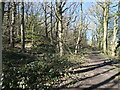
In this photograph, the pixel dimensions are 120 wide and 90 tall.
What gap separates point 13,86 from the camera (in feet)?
18.0

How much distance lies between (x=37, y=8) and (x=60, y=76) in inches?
888

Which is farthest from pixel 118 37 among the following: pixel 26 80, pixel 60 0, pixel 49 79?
pixel 26 80

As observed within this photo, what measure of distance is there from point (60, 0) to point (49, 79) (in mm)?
8463

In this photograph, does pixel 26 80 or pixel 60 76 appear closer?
Answer: pixel 26 80

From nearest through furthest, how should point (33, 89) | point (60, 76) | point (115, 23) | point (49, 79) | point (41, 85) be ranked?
1. point (33, 89)
2. point (41, 85)
3. point (49, 79)
4. point (60, 76)
5. point (115, 23)

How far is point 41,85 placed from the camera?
19.1ft

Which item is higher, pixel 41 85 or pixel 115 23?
pixel 115 23

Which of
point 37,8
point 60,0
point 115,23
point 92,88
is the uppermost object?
point 37,8

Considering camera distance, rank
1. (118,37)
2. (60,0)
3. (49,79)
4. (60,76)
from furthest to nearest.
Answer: (118,37) → (60,0) → (60,76) → (49,79)

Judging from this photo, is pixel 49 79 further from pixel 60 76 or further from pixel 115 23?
pixel 115 23

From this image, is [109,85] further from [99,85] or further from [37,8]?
[37,8]

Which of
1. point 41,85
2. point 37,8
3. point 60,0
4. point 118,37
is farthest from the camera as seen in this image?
point 37,8

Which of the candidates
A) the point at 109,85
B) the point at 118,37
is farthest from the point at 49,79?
the point at 118,37

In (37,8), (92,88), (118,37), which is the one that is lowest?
(92,88)
